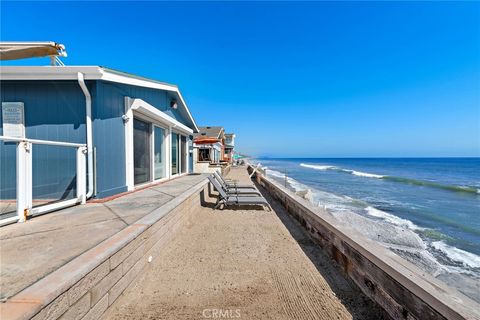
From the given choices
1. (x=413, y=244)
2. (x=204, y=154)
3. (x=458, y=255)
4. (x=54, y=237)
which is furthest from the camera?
(x=204, y=154)

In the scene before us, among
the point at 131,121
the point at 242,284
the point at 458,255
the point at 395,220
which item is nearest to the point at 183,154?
the point at 131,121

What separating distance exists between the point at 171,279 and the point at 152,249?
2.05ft

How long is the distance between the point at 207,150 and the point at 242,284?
21820mm

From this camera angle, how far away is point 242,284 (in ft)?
9.34

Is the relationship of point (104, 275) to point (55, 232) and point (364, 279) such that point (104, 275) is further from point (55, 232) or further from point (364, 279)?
point (364, 279)

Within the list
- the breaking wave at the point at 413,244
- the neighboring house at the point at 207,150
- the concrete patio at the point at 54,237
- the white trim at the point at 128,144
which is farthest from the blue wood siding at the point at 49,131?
the neighboring house at the point at 207,150

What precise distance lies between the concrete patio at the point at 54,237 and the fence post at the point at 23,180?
22cm

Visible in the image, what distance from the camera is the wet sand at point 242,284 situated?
2.36 meters

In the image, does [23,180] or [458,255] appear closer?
[23,180]

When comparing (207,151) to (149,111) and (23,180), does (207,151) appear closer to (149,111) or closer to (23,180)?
(149,111)

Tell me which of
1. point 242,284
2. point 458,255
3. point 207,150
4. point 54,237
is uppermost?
point 207,150

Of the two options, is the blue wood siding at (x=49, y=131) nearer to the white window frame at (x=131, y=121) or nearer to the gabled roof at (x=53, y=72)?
the gabled roof at (x=53, y=72)

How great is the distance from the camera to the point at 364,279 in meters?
2.73

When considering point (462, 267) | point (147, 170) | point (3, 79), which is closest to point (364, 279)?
point (462, 267)
